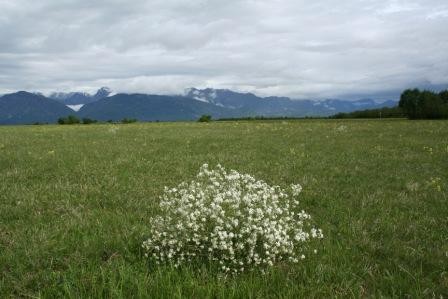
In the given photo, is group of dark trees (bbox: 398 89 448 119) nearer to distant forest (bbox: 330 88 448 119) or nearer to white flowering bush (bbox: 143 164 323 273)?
distant forest (bbox: 330 88 448 119)

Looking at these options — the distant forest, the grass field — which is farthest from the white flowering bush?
the distant forest

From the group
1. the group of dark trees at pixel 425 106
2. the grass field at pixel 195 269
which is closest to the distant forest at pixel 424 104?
the group of dark trees at pixel 425 106

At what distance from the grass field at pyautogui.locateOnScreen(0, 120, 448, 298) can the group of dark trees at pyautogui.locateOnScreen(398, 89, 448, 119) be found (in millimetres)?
73811

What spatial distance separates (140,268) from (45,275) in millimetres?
1315

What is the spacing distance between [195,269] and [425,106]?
3533 inches

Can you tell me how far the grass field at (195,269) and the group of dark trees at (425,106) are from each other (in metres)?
73.8

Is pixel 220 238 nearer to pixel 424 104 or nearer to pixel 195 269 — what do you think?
pixel 195 269

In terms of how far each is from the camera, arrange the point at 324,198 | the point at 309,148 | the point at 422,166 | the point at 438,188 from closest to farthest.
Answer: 1. the point at 324,198
2. the point at 438,188
3. the point at 422,166
4. the point at 309,148

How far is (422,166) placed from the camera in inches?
651

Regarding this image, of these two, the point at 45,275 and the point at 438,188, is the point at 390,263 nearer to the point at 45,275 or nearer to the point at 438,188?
the point at 45,275

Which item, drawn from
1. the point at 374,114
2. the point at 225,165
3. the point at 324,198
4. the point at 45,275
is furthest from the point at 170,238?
the point at 374,114

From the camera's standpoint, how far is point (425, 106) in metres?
86.5

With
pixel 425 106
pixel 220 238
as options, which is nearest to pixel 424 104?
pixel 425 106

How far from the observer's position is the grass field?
19.2ft
